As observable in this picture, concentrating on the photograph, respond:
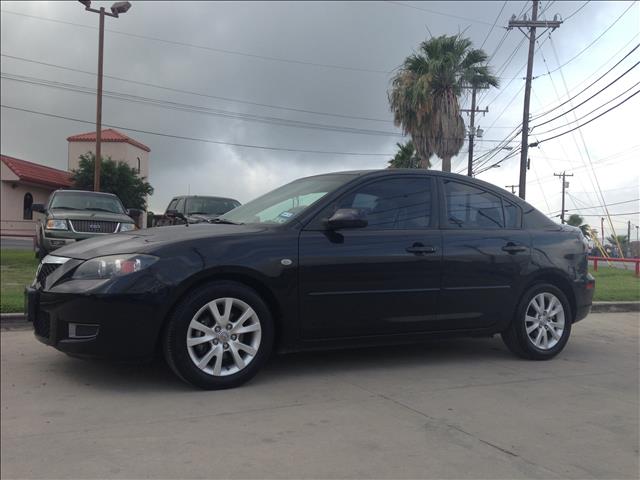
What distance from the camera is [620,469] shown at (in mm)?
3135

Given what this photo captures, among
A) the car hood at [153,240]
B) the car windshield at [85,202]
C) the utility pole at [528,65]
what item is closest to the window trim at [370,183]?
the car hood at [153,240]

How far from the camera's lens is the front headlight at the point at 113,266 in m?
3.90

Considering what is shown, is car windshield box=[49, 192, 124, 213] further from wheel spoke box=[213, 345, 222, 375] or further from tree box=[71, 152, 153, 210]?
tree box=[71, 152, 153, 210]

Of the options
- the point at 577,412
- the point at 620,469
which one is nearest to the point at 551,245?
the point at 577,412

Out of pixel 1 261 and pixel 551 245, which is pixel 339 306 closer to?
pixel 551 245

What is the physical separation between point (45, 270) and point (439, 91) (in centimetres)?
2016

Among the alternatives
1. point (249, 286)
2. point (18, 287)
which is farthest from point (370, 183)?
point (18, 287)

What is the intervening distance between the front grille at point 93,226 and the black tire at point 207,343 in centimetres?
655

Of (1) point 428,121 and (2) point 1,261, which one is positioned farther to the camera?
(1) point 428,121

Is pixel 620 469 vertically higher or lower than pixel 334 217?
lower

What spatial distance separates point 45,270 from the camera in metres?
4.31

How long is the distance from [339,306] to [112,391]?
A: 5.75 feet

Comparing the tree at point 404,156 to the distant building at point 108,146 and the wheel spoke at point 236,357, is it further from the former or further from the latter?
the wheel spoke at point 236,357

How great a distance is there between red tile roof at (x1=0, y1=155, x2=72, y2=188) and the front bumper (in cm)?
2978
